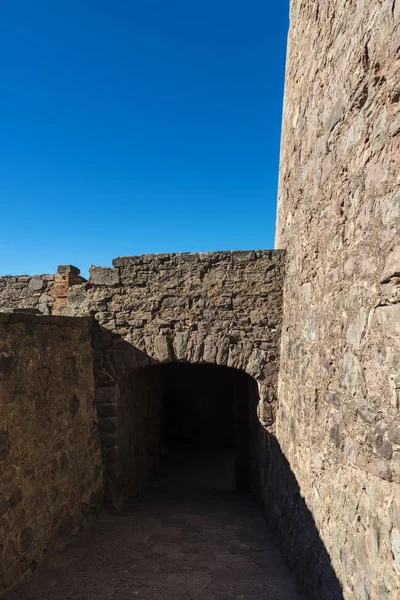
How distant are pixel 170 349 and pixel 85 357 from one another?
40.1 inches

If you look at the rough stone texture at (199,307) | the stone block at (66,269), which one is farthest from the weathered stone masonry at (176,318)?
the stone block at (66,269)

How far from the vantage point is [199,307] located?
4973mm

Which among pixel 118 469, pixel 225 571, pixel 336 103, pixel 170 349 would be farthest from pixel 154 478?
pixel 336 103

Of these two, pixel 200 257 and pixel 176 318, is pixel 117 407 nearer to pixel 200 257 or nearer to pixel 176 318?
pixel 176 318

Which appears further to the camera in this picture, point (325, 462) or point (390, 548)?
point (325, 462)

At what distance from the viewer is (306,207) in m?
3.65

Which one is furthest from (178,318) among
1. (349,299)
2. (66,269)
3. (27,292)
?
(27,292)

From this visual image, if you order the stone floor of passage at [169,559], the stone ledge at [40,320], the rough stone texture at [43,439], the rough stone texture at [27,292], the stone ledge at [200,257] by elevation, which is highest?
the stone ledge at [200,257]

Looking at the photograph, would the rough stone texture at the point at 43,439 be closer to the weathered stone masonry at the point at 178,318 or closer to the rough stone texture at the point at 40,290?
the weathered stone masonry at the point at 178,318

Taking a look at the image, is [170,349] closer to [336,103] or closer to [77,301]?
[77,301]

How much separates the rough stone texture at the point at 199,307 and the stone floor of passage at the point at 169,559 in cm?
138

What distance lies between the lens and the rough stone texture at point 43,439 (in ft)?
10.6

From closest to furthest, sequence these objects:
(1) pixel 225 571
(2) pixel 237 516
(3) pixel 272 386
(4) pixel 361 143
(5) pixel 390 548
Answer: (5) pixel 390 548 → (4) pixel 361 143 → (1) pixel 225 571 → (3) pixel 272 386 → (2) pixel 237 516

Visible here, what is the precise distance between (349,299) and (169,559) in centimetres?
301
